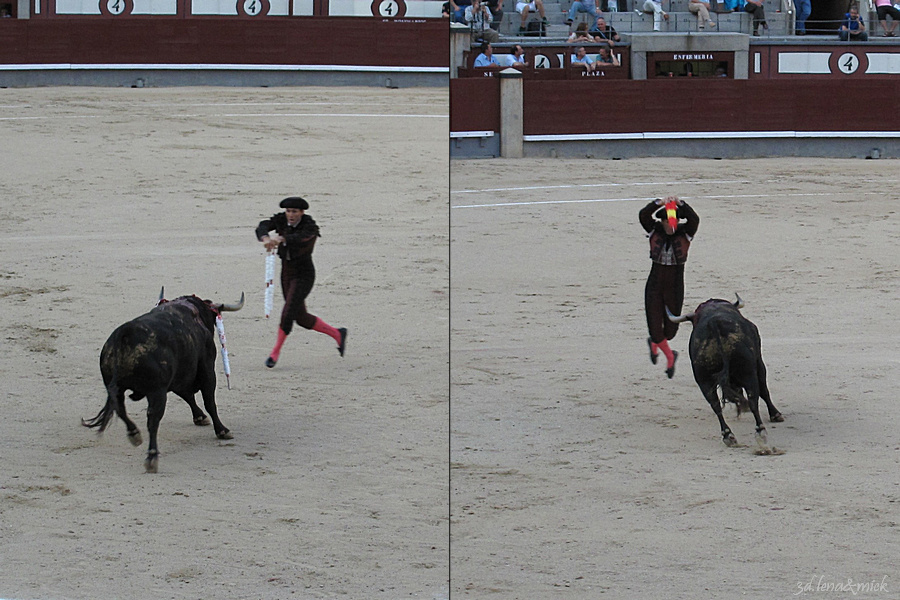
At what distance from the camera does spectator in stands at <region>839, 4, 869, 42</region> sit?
570cm

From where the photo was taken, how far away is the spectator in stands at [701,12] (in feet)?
16.3

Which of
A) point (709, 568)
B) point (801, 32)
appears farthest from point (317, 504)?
point (801, 32)

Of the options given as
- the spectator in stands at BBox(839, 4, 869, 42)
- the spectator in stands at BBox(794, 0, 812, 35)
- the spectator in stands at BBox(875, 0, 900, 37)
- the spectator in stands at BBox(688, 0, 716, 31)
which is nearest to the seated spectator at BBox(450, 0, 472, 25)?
the spectator in stands at BBox(688, 0, 716, 31)

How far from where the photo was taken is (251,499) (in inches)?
150

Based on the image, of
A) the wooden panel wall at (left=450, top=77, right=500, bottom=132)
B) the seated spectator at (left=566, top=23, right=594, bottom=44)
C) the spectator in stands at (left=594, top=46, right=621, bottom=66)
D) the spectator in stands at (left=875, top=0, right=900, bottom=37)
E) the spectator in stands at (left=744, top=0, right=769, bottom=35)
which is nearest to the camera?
the seated spectator at (left=566, top=23, right=594, bottom=44)

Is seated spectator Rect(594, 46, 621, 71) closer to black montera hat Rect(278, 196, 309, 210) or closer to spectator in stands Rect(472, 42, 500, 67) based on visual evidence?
spectator in stands Rect(472, 42, 500, 67)

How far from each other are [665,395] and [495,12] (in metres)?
1.69

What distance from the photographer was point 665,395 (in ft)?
15.1

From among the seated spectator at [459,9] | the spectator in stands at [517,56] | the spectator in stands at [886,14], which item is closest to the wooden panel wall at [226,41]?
the spectator in stands at [886,14]

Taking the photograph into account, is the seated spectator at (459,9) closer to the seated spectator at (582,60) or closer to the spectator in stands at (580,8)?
the spectator in stands at (580,8)

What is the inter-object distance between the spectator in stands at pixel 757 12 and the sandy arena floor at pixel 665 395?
1.32m

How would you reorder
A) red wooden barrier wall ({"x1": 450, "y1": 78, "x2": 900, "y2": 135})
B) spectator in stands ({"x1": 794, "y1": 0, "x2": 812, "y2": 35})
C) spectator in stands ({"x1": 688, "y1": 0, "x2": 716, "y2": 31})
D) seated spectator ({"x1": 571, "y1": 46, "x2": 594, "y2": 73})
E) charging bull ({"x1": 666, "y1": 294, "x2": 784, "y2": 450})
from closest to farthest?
charging bull ({"x1": 666, "y1": 294, "x2": 784, "y2": 450}), spectator in stands ({"x1": 688, "y1": 0, "x2": 716, "y2": 31}), seated spectator ({"x1": 571, "y1": 46, "x2": 594, "y2": 73}), spectator in stands ({"x1": 794, "y1": 0, "x2": 812, "y2": 35}), red wooden barrier wall ({"x1": 450, "y1": 78, "x2": 900, "y2": 135})

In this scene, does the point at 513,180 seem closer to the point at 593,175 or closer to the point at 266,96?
the point at 593,175

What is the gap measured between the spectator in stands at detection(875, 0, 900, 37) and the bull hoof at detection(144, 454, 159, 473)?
3.91 m
